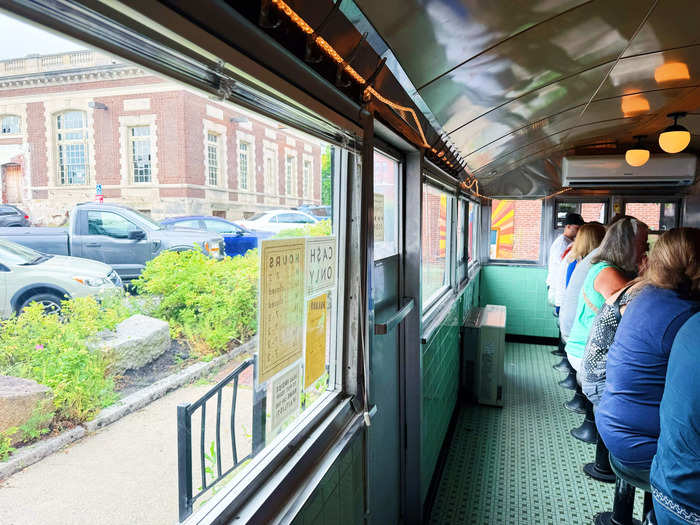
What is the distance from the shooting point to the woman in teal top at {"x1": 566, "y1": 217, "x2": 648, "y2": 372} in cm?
288

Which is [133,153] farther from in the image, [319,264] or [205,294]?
[319,264]

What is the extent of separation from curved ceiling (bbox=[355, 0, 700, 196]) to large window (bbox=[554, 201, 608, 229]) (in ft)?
8.74

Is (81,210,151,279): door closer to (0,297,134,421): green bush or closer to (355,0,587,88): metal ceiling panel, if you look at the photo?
(0,297,134,421): green bush

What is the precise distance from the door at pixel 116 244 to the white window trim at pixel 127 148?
0.08 metres

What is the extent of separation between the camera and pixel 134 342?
85 centimetres

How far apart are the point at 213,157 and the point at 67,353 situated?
526 mm

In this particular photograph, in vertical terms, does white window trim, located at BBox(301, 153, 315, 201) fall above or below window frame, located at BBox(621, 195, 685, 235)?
below

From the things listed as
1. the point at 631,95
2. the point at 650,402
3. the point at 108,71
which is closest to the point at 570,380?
the point at 631,95

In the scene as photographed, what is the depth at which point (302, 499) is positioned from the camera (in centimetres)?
126

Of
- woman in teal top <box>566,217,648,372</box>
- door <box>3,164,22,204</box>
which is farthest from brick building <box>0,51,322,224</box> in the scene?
woman in teal top <box>566,217,648,372</box>

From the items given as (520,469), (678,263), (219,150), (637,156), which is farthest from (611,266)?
(637,156)

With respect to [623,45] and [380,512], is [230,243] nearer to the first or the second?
[380,512]

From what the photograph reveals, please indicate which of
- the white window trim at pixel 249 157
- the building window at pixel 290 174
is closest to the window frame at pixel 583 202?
the building window at pixel 290 174

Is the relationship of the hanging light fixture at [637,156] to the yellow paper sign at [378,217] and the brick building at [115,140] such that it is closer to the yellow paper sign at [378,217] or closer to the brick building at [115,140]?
the yellow paper sign at [378,217]
